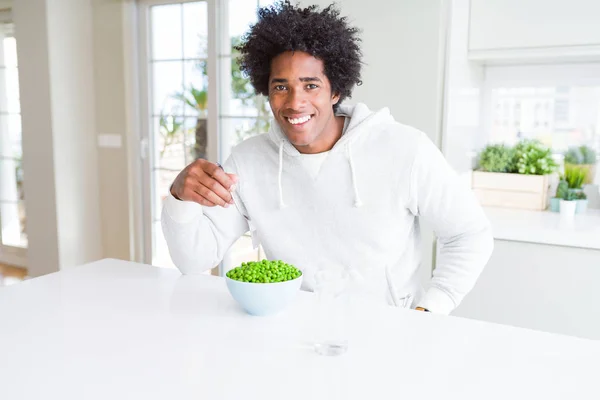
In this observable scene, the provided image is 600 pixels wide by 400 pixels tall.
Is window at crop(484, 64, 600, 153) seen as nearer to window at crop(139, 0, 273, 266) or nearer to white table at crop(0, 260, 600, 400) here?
window at crop(139, 0, 273, 266)

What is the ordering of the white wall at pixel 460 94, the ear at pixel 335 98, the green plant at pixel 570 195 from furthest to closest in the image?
the green plant at pixel 570 195
the white wall at pixel 460 94
the ear at pixel 335 98

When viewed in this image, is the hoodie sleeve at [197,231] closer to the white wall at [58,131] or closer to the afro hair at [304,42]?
the afro hair at [304,42]

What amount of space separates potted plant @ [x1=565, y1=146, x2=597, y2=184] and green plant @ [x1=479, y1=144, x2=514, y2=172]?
0.27 metres

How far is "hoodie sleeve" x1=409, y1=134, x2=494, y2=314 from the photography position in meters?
1.56

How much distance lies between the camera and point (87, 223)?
159 inches

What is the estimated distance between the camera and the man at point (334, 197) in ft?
5.13

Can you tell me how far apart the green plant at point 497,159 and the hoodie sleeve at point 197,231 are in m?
1.48

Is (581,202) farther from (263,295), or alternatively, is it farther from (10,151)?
(10,151)

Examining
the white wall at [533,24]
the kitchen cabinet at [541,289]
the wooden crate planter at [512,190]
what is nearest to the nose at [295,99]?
the kitchen cabinet at [541,289]

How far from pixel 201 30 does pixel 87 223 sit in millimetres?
1553

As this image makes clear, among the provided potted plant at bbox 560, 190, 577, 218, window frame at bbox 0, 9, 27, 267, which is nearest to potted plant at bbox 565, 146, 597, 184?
potted plant at bbox 560, 190, 577, 218

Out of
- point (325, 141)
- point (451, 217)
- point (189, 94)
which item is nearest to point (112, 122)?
point (189, 94)

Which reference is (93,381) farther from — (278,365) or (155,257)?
(155,257)

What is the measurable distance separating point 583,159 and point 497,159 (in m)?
0.40
